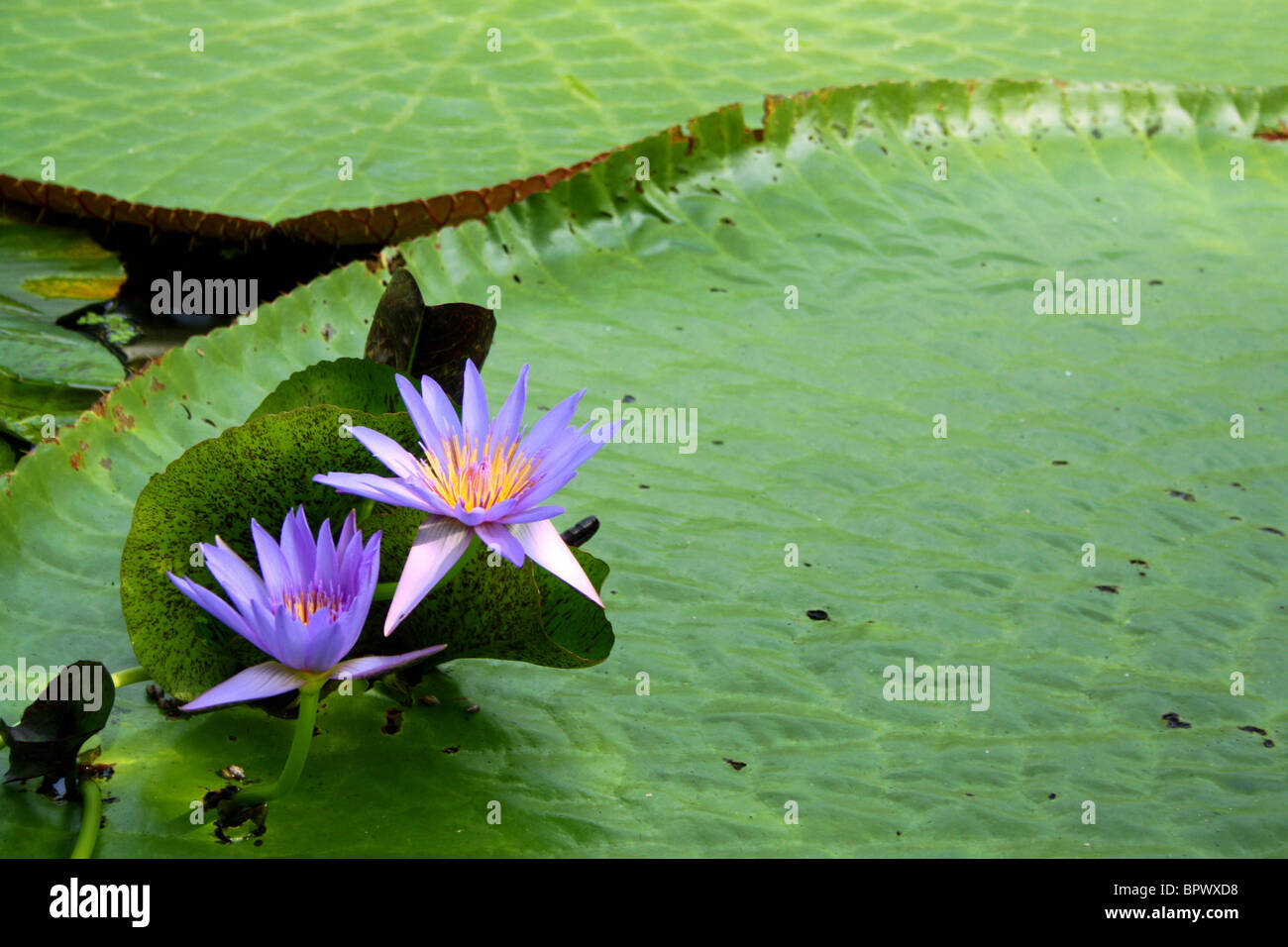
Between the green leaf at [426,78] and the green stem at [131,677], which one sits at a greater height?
the green leaf at [426,78]

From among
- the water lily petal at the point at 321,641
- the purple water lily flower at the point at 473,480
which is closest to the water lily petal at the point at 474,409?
the purple water lily flower at the point at 473,480

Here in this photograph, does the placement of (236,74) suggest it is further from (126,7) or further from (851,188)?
(851,188)

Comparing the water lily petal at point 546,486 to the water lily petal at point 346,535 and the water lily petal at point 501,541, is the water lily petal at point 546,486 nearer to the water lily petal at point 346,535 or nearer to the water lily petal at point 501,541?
the water lily petal at point 501,541

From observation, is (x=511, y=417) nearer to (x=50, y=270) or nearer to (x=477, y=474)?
(x=477, y=474)

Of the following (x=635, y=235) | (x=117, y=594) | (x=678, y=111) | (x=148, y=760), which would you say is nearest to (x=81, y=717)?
(x=148, y=760)

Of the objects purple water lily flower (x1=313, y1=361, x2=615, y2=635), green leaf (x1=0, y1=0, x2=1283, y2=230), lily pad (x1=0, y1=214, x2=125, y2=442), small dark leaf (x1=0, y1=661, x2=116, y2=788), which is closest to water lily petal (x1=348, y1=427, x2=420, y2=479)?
purple water lily flower (x1=313, y1=361, x2=615, y2=635)

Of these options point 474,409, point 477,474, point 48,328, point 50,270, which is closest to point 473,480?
point 477,474

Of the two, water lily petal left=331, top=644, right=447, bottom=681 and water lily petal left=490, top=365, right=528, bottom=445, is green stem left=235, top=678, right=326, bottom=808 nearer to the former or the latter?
water lily petal left=331, top=644, right=447, bottom=681
